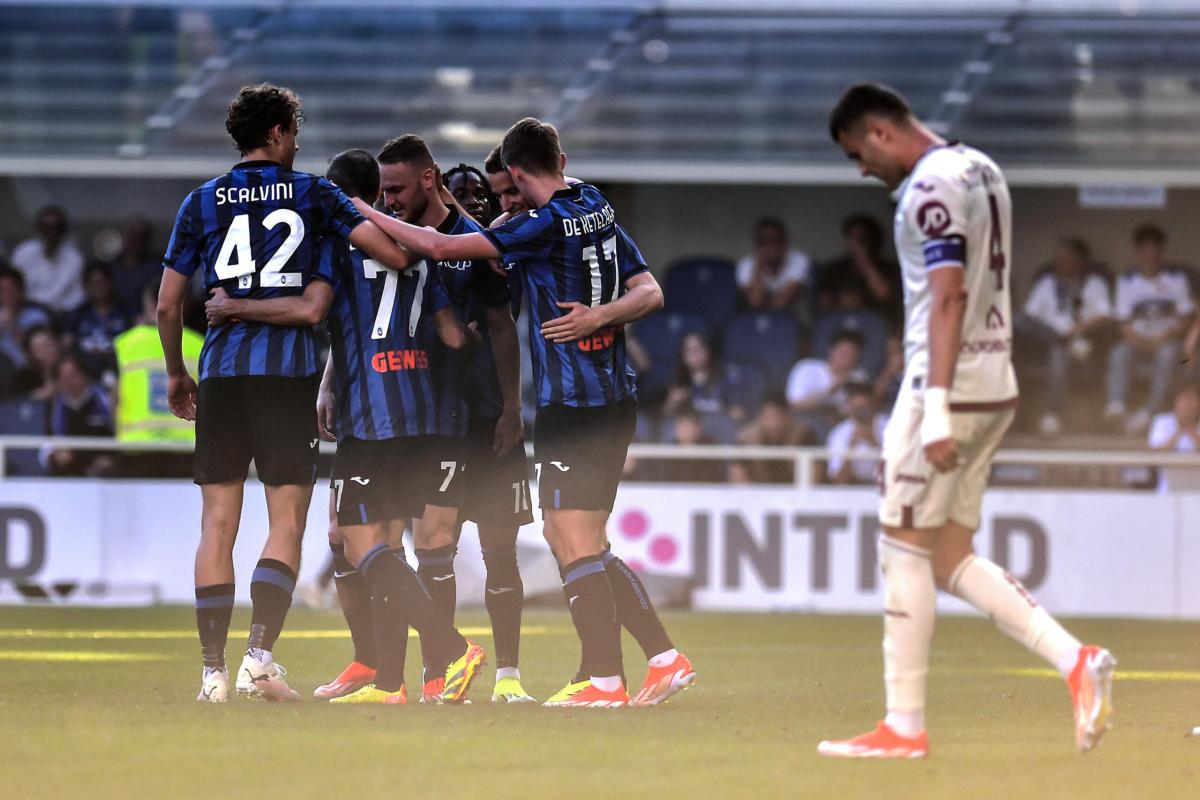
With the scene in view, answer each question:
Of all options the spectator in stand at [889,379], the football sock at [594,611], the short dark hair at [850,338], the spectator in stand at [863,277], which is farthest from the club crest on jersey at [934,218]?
the spectator in stand at [863,277]

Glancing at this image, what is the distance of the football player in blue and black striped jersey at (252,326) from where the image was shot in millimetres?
6691

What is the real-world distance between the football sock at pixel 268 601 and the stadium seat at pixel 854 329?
10500 mm

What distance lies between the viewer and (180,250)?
6715 mm

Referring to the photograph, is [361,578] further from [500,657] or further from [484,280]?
[484,280]

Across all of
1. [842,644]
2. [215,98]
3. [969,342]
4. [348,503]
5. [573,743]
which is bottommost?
[842,644]

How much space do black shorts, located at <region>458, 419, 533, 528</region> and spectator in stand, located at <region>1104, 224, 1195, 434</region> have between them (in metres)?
10.6

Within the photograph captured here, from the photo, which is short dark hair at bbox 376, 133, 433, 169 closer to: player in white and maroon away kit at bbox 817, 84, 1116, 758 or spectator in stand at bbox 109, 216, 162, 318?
player in white and maroon away kit at bbox 817, 84, 1116, 758

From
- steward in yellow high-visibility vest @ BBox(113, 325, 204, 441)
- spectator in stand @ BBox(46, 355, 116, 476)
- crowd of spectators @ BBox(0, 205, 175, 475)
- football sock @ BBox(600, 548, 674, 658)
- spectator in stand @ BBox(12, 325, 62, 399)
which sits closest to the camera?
football sock @ BBox(600, 548, 674, 658)

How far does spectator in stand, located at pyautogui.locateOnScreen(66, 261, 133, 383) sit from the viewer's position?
55.8 feet

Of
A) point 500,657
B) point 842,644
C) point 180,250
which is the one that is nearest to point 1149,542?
point 842,644

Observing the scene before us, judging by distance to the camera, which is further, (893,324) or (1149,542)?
(893,324)

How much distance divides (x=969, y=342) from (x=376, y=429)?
2330 mm

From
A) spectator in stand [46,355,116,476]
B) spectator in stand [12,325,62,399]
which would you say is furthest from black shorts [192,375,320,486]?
spectator in stand [12,325,62,399]

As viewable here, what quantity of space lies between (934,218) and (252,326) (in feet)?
8.50
